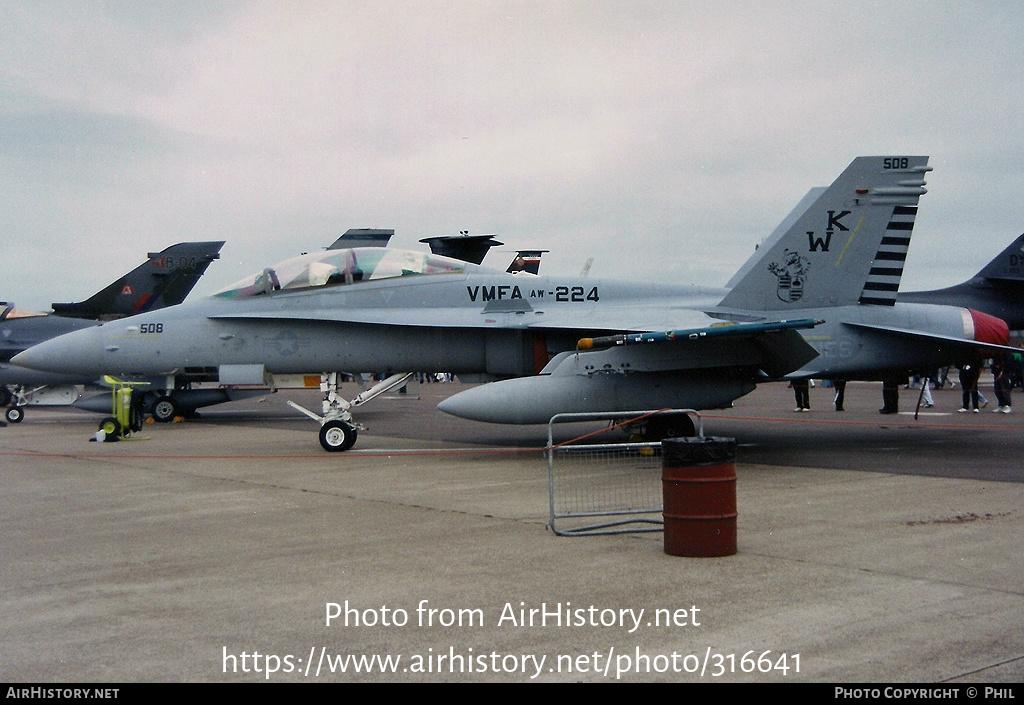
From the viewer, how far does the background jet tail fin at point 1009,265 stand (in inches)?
568

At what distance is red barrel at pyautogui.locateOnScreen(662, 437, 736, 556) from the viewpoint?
5805mm

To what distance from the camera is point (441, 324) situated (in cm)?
1232

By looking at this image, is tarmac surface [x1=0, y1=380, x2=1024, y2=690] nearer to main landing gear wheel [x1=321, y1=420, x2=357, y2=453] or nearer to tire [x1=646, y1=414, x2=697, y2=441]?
main landing gear wheel [x1=321, y1=420, x2=357, y2=453]

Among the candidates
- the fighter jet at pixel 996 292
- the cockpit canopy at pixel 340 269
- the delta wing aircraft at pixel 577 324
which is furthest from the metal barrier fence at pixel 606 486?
the fighter jet at pixel 996 292

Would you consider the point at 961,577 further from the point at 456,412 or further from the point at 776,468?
the point at 456,412

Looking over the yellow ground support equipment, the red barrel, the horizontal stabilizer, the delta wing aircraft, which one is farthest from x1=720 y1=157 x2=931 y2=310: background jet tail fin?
the yellow ground support equipment

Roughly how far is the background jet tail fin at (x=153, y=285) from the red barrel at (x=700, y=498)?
75.2 ft

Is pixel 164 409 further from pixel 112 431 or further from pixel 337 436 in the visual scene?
pixel 337 436

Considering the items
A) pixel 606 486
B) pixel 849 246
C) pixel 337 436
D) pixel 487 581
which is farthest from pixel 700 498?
pixel 337 436

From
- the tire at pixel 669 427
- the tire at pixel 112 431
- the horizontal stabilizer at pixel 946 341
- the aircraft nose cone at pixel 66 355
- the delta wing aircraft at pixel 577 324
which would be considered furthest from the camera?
the tire at pixel 112 431

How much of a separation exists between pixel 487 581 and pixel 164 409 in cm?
1814

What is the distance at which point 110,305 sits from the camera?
2595 cm

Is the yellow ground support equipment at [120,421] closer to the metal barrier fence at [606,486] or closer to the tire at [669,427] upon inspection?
the metal barrier fence at [606,486]
